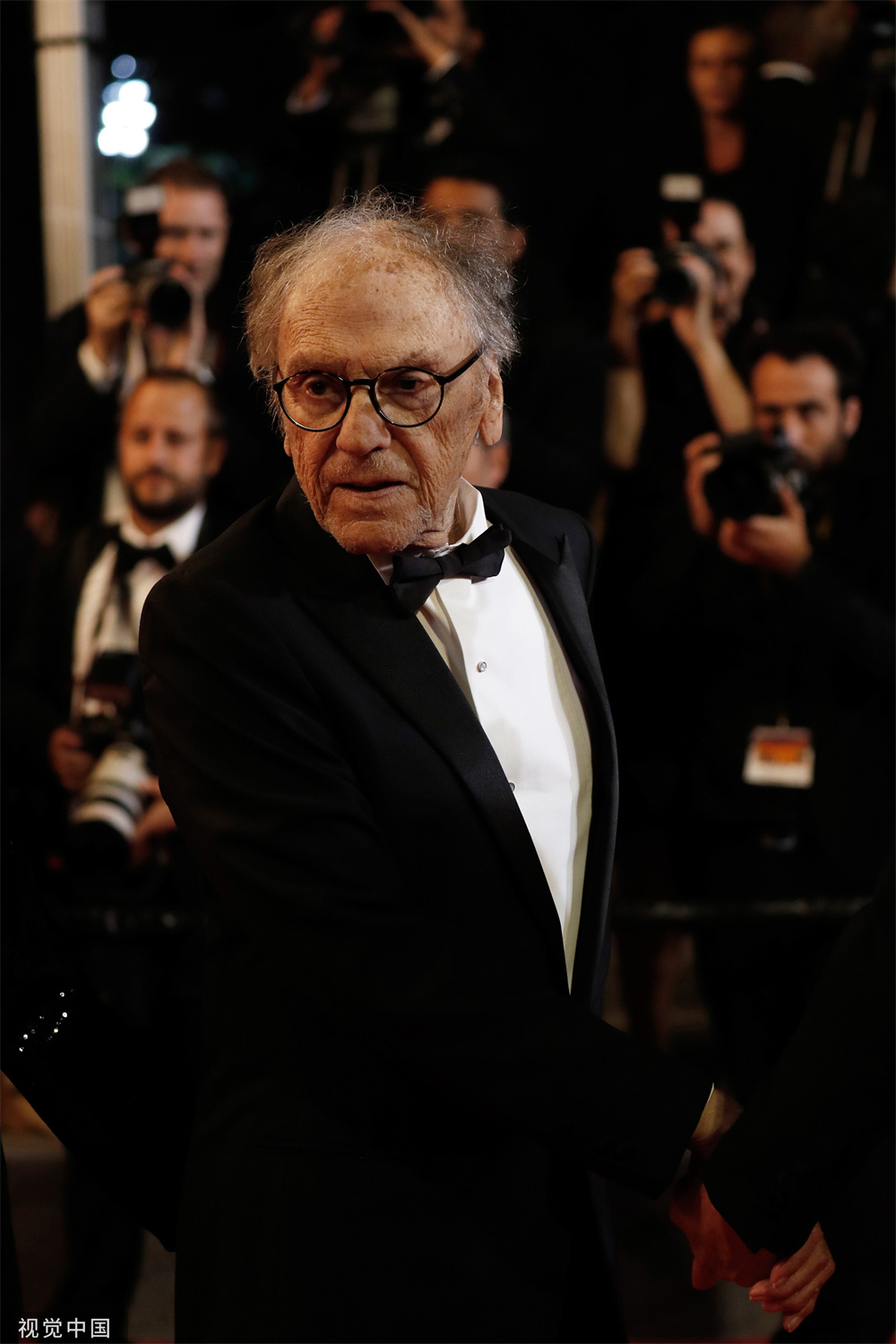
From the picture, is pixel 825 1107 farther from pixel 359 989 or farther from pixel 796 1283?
pixel 359 989

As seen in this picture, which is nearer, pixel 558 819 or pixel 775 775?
pixel 558 819

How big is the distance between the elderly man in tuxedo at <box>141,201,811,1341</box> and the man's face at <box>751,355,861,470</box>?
172 cm

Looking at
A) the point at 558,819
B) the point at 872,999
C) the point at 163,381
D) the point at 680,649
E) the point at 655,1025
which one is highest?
the point at 163,381

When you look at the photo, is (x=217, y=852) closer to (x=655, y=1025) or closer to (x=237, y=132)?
(x=655, y=1025)

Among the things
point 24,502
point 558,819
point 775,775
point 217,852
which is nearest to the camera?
point 217,852

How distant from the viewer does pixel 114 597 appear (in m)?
2.90

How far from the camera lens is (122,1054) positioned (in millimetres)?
1411

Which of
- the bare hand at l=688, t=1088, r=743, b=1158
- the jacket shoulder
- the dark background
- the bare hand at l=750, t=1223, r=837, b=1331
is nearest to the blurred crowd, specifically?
the dark background

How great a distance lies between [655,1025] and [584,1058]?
189cm

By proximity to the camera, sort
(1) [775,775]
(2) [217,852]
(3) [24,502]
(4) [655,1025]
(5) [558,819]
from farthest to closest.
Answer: (3) [24,502] < (4) [655,1025] < (1) [775,775] < (5) [558,819] < (2) [217,852]

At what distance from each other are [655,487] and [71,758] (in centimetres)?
141

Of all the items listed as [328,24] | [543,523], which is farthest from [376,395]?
[328,24]

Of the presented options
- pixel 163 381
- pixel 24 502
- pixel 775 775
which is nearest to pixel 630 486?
pixel 775 775

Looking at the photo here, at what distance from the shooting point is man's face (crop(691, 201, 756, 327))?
3.20 m
